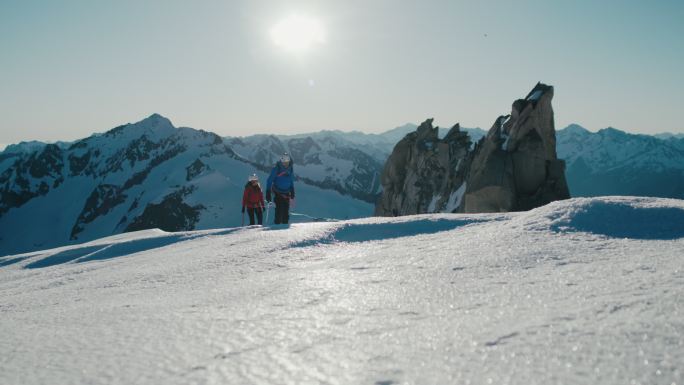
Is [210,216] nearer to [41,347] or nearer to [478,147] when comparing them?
[478,147]

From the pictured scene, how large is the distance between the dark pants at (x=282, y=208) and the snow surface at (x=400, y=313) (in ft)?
26.5

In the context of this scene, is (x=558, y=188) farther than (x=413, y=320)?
Yes

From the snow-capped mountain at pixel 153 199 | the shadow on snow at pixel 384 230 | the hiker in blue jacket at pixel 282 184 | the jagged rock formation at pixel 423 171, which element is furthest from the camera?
the snow-capped mountain at pixel 153 199

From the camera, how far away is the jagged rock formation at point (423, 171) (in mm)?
47719

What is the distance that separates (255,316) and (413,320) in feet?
3.69

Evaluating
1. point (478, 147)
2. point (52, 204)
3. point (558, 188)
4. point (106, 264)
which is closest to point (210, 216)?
point (478, 147)

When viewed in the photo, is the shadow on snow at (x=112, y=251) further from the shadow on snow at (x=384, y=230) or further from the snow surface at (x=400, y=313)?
the shadow on snow at (x=384, y=230)

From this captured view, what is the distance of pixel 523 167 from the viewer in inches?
1102

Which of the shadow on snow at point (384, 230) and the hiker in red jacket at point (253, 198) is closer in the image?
the shadow on snow at point (384, 230)

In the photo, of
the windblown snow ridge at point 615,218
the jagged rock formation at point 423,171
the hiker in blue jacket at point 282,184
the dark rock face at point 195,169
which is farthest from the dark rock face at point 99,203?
the windblown snow ridge at point 615,218

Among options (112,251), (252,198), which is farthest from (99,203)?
(112,251)

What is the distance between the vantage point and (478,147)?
127 ft

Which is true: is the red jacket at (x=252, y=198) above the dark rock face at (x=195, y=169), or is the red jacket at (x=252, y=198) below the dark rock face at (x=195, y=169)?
below

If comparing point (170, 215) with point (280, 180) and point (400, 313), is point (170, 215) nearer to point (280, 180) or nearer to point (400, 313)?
point (280, 180)
